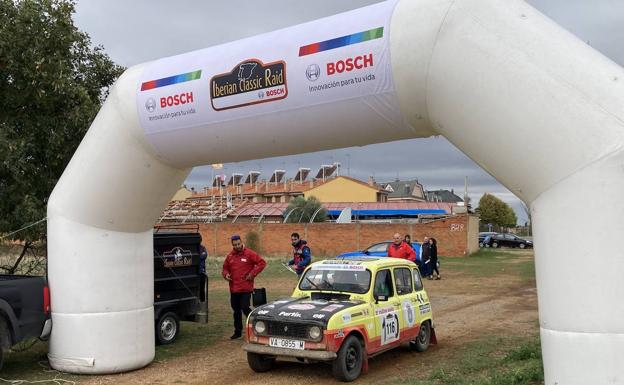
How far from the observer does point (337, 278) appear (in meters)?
9.48

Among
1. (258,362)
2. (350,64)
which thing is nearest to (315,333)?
(258,362)

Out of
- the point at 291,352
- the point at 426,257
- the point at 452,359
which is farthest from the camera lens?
the point at 426,257

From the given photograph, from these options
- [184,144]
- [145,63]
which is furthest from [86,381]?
[145,63]

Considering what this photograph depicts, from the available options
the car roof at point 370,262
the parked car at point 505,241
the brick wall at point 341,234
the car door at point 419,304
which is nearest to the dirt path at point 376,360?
the car door at point 419,304

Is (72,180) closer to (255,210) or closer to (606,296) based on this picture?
(606,296)

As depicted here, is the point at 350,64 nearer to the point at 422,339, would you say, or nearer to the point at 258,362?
the point at 258,362

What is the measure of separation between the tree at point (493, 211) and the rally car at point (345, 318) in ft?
243

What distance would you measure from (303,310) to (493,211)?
77814mm

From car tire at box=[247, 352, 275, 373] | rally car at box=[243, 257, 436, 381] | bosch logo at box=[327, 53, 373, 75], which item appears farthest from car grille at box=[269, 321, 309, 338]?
bosch logo at box=[327, 53, 373, 75]

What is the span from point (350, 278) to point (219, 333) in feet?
13.0

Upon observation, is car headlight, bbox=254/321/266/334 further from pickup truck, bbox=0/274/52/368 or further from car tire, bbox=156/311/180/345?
car tire, bbox=156/311/180/345

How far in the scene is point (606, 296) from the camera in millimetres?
4641

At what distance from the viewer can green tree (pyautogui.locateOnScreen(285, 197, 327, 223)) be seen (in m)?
61.9

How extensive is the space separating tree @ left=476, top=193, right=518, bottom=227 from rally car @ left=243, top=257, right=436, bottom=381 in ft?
243
